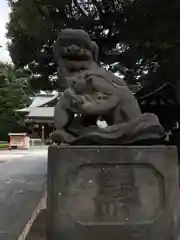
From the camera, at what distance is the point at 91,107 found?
202 inches

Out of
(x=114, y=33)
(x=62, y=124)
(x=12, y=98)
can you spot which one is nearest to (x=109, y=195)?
(x=62, y=124)

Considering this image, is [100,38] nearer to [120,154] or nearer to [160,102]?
[160,102]

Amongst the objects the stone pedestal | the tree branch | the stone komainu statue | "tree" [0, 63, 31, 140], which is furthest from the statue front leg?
"tree" [0, 63, 31, 140]

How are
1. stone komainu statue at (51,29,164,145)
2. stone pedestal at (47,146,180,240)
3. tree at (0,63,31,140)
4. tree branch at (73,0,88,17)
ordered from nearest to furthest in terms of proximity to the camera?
stone pedestal at (47,146,180,240), stone komainu statue at (51,29,164,145), tree branch at (73,0,88,17), tree at (0,63,31,140)

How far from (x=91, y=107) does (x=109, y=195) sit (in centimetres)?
99

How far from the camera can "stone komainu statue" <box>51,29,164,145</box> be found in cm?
505

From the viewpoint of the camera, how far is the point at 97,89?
523 centimetres

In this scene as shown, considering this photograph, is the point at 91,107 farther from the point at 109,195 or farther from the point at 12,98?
the point at 12,98

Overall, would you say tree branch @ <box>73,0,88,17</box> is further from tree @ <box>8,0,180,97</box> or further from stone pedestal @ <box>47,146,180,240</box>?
stone pedestal @ <box>47,146,180,240</box>

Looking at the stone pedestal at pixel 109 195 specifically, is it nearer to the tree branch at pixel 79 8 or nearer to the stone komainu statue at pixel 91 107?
the stone komainu statue at pixel 91 107

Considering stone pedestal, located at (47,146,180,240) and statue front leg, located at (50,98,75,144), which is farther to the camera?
statue front leg, located at (50,98,75,144)

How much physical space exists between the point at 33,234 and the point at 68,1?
6.76 meters

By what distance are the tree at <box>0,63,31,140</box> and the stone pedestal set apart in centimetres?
2886

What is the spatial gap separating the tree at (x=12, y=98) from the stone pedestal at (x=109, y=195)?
94.7 ft
